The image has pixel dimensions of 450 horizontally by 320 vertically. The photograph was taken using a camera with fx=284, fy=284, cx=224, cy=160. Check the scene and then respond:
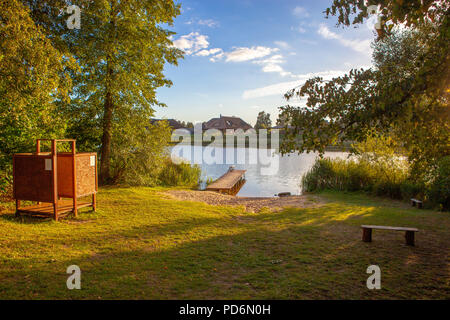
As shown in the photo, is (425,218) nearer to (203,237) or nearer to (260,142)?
(203,237)

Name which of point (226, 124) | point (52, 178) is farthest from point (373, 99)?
point (226, 124)

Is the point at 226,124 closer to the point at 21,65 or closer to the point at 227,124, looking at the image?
the point at 227,124

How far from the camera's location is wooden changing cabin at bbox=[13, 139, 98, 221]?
6.37 m

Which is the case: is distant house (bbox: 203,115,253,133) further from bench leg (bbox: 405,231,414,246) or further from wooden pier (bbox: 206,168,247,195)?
bench leg (bbox: 405,231,414,246)

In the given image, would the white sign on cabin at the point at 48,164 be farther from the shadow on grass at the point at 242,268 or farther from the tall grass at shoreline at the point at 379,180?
the tall grass at shoreline at the point at 379,180

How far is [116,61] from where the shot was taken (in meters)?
10.7

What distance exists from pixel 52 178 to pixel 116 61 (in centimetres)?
607

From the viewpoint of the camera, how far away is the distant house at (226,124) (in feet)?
180

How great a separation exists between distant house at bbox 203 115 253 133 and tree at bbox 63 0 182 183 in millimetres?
41854

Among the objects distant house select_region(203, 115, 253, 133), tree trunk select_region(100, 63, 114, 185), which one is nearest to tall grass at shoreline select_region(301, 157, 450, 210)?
tree trunk select_region(100, 63, 114, 185)

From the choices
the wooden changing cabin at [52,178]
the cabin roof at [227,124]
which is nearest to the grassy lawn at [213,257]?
the wooden changing cabin at [52,178]

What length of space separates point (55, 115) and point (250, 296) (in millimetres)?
9505

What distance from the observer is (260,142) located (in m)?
49.9
